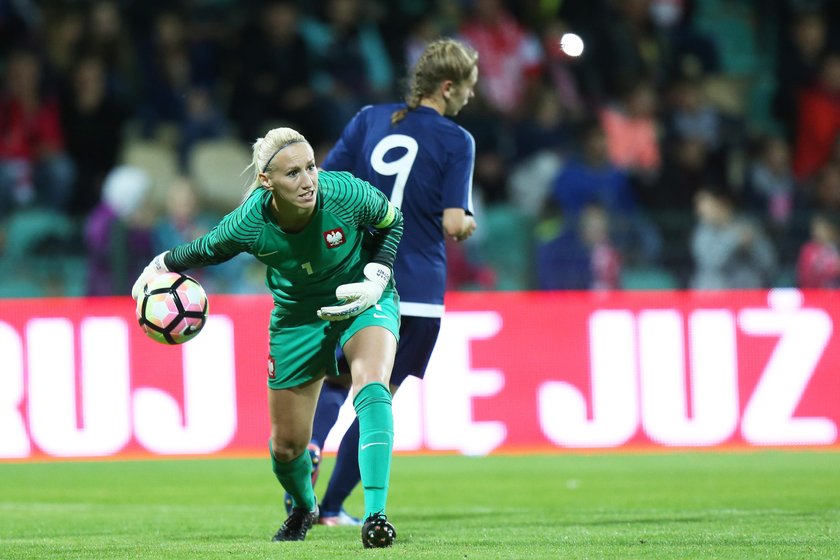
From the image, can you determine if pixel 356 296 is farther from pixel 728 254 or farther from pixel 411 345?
pixel 728 254

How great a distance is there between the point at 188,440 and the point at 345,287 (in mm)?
6341

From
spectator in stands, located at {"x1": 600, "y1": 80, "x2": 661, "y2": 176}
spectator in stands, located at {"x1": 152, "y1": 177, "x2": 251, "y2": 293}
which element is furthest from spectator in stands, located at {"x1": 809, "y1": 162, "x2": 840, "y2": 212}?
spectator in stands, located at {"x1": 152, "y1": 177, "x2": 251, "y2": 293}

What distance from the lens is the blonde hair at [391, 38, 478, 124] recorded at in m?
7.01

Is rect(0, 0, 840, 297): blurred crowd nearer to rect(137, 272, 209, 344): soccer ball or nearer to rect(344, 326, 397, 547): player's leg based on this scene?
rect(137, 272, 209, 344): soccer ball

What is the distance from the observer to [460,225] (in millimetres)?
6781

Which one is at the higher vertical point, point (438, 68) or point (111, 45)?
point (111, 45)

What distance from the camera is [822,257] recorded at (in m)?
12.9

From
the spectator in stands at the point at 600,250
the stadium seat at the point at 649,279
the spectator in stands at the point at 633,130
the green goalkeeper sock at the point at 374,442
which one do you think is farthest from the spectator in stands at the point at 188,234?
the green goalkeeper sock at the point at 374,442

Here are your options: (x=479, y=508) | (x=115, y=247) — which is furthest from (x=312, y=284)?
(x=115, y=247)

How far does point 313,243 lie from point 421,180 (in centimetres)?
120

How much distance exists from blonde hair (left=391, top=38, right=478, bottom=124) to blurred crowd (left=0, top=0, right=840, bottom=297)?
5.71 metres

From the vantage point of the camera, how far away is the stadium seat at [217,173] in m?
14.4

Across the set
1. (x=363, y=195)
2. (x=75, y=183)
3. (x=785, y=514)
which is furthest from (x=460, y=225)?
(x=75, y=183)

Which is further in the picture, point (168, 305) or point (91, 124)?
point (91, 124)
